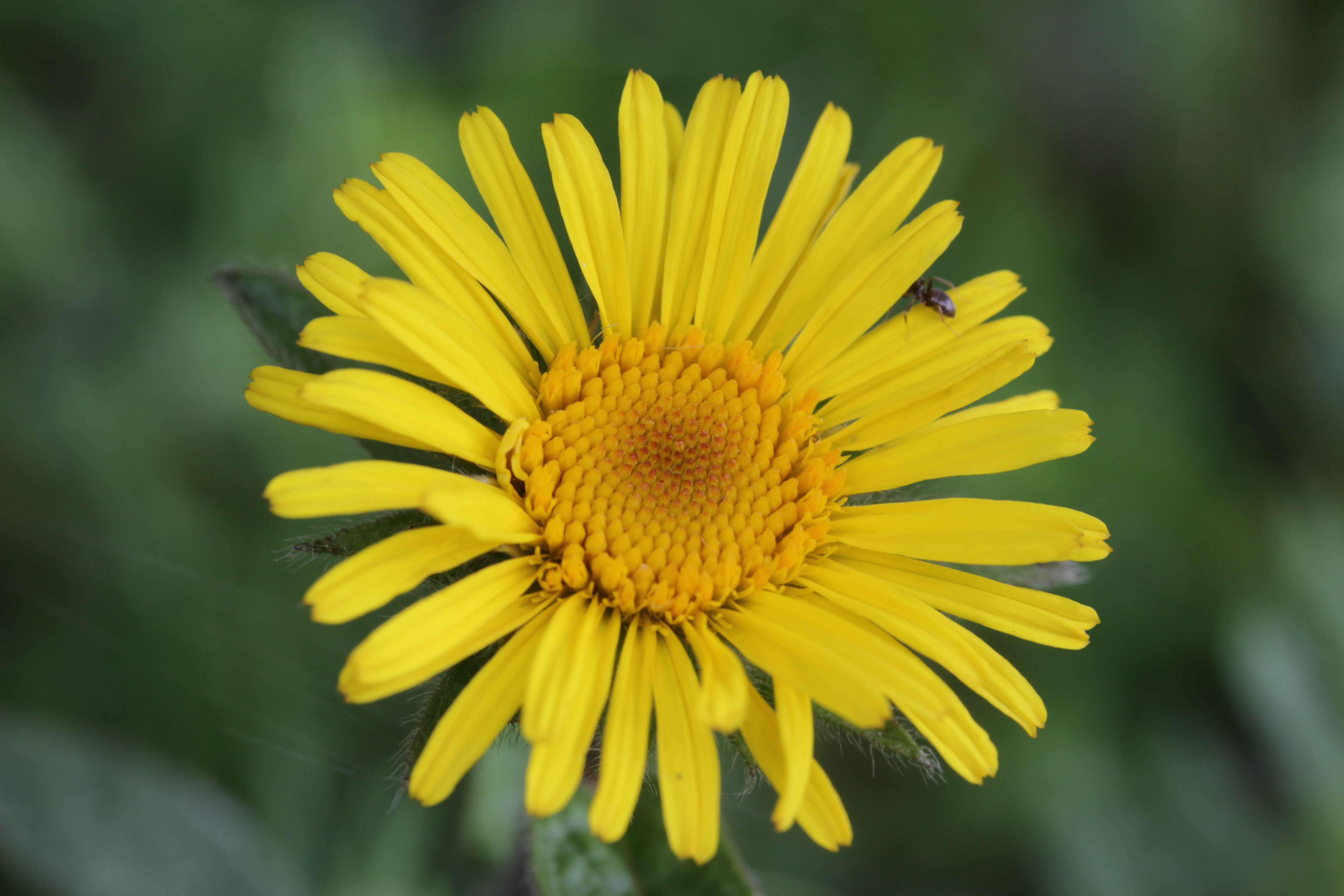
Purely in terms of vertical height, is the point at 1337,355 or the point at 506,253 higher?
the point at 1337,355

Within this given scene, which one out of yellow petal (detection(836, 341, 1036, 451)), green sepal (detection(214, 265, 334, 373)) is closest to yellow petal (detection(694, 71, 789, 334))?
yellow petal (detection(836, 341, 1036, 451))

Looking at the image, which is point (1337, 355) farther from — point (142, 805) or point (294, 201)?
point (142, 805)

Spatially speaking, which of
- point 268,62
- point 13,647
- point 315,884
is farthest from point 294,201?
point 315,884

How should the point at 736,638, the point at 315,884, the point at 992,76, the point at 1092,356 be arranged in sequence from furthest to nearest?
the point at 992,76
the point at 1092,356
the point at 315,884
the point at 736,638

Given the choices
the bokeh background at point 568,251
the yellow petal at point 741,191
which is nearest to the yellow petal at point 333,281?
the yellow petal at point 741,191

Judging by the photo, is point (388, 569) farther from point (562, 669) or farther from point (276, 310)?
point (276, 310)
